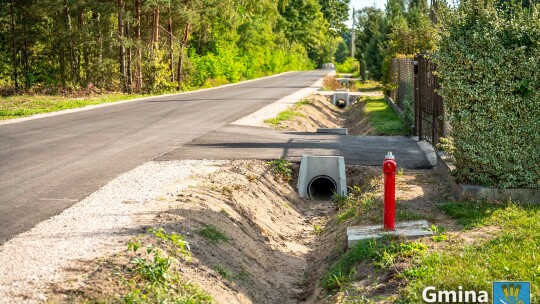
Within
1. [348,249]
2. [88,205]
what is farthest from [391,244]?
[88,205]

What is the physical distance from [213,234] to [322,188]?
5.90m

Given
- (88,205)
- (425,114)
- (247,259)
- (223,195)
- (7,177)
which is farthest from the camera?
(425,114)

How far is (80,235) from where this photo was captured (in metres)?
7.18

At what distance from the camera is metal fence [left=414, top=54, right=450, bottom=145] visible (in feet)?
44.5

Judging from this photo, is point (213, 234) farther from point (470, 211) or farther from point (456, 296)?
point (470, 211)

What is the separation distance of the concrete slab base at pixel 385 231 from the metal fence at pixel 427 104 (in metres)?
5.07

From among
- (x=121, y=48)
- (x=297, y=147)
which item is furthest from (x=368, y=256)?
(x=121, y=48)

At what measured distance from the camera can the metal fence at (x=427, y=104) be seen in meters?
13.6

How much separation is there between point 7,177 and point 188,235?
14.7 feet

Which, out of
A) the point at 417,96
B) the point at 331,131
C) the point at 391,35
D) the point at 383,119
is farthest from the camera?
the point at 391,35

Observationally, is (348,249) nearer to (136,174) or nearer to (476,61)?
(476,61)

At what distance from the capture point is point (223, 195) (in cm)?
1004

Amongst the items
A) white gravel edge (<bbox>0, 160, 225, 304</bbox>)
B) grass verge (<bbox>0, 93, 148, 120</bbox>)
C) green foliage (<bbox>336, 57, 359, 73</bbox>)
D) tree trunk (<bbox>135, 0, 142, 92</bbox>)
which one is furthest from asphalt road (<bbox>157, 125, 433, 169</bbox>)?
green foliage (<bbox>336, 57, 359, 73</bbox>)

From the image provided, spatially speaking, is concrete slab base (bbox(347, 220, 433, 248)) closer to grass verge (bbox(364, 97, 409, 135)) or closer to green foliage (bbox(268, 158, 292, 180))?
green foliage (bbox(268, 158, 292, 180))
